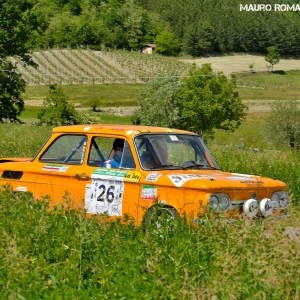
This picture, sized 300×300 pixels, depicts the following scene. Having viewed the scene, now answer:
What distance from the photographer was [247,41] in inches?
7672

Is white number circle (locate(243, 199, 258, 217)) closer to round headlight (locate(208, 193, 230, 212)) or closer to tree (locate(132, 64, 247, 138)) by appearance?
round headlight (locate(208, 193, 230, 212))

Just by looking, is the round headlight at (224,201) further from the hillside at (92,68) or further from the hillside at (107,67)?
the hillside at (92,68)

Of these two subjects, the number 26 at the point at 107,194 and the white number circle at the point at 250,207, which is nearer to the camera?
the white number circle at the point at 250,207

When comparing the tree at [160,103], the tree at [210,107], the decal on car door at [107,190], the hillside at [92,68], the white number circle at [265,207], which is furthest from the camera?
the hillside at [92,68]

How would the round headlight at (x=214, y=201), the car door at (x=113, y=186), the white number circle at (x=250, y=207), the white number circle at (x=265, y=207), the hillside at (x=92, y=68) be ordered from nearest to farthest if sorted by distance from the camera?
the round headlight at (x=214, y=201), the white number circle at (x=250, y=207), the white number circle at (x=265, y=207), the car door at (x=113, y=186), the hillside at (x=92, y=68)

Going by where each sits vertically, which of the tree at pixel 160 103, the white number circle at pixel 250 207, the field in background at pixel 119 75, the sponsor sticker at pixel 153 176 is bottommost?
the white number circle at pixel 250 207

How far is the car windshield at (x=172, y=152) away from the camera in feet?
32.1

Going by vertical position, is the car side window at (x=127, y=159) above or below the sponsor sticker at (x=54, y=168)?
above


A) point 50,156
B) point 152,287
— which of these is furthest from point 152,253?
point 50,156

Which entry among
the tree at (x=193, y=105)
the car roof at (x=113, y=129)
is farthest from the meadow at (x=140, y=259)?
the tree at (x=193, y=105)

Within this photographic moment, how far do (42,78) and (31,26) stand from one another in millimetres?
71089

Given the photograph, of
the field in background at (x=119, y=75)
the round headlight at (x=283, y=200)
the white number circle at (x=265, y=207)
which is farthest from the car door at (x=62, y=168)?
the field in background at (x=119, y=75)

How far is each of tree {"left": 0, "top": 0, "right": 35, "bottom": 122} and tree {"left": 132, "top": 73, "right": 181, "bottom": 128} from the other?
1469 inches

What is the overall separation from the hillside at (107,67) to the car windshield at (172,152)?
376ft
